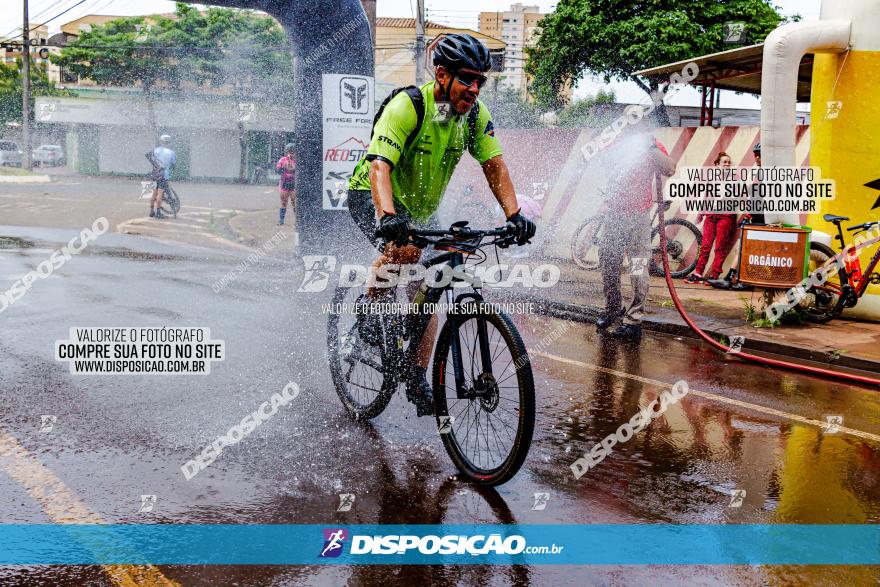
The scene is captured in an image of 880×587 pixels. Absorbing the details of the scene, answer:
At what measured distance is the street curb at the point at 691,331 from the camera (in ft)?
24.9

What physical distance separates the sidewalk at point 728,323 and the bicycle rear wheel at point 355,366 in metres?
4.54

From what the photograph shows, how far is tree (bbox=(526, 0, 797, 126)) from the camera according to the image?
36.8m

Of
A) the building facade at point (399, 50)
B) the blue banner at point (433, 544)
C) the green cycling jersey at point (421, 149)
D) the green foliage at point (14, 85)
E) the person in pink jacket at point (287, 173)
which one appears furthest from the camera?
the building facade at point (399, 50)

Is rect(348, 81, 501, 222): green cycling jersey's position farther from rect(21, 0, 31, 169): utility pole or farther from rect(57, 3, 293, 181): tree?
rect(57, 3, 293, 181): tree

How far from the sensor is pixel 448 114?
15.2 ft

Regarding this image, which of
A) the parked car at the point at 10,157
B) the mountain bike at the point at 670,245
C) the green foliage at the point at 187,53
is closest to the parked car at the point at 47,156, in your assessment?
the parked car at the point at 10,157

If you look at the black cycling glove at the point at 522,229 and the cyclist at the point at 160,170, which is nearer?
the black cycling glove at the point at 522,229

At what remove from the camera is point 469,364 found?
4426mm

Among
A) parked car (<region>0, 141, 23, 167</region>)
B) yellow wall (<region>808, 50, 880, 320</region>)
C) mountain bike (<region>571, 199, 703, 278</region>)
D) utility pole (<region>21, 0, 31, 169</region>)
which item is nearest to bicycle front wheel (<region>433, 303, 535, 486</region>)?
yellow wall (<region>808, 50, 880, 320</region>)

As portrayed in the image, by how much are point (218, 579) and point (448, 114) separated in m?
2.60

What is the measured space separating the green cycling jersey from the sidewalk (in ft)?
14.6

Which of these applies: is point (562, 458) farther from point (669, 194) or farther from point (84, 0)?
point (84, 0)

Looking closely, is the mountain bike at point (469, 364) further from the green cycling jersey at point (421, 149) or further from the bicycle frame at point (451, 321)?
the green cycling jersey at point (421, 149)

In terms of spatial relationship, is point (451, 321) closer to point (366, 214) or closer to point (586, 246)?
point (366, 214)
